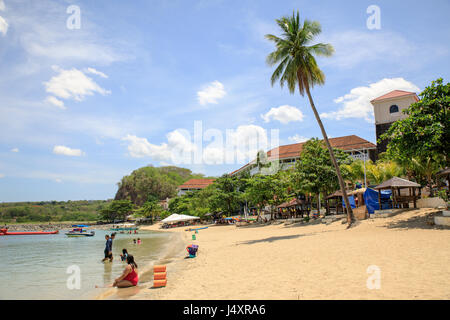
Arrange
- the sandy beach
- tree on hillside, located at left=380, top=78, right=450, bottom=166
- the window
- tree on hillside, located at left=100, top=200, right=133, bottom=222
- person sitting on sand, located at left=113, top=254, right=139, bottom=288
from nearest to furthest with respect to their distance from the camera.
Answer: the sandy beach, person sitting on sand, located at left=113, top=254, right=139, bottom=288, tree on hillside, located at left=380, top=78, right=450, bottom=166, the window, tree on hillside, located at left=100, top=200, right=133, bottom=222

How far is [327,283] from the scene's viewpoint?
698cm

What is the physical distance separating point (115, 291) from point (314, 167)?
21.3m

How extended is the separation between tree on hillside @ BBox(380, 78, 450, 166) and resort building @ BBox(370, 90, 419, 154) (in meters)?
32.6

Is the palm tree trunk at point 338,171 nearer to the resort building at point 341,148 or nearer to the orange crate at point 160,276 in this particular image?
the orange crate at point 160,276

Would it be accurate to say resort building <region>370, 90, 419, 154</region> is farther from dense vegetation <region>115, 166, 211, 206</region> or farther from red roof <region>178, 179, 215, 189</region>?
dense vegetation <region>115, 166, 211, 206</region>

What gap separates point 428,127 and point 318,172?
479 inches

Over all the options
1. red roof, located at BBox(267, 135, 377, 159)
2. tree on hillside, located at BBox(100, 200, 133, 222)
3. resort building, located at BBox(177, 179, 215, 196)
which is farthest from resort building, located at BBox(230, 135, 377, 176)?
tree on hillside, located at BBox(100, 200, 133, 222)

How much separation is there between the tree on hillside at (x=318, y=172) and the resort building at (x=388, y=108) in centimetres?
2369

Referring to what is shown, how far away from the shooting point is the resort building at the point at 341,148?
49.7m

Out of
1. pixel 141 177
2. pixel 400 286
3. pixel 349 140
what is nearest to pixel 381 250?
pixel 400 286

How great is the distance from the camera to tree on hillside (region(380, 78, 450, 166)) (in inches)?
582

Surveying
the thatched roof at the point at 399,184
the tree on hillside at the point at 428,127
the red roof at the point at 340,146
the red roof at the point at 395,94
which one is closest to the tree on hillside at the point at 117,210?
the red roof at the point at 340,146
